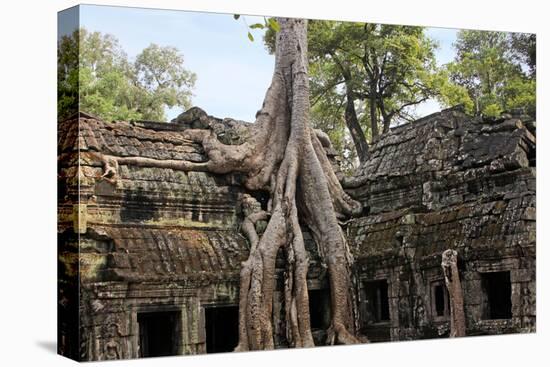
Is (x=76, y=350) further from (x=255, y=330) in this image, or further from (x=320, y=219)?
(x=320, y=219)

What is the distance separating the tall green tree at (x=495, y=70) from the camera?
44.4 feet

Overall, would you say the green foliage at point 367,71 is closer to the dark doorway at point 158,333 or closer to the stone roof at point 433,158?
the stone roof at point 433,158

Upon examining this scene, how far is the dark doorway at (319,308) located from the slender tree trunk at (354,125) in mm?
1995

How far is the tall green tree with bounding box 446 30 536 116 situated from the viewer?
13539 mm

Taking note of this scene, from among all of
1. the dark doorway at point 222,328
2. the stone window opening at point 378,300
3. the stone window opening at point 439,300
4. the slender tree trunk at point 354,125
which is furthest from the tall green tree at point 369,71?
the dark doorway at point 222,328

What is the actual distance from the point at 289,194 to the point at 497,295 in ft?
10.0

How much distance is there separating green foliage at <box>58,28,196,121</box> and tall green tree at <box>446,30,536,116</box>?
3940 millimetres

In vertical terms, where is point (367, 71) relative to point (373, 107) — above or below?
above

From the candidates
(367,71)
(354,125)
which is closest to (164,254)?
(354,125)

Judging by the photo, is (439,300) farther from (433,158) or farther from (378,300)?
(433,158)

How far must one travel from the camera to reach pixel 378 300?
43.6ft

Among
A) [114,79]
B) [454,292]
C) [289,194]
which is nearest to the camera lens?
[114,79]

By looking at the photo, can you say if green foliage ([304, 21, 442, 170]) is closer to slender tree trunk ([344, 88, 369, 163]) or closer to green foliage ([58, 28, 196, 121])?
slender tree trunk ([344, 88, 369, 163])

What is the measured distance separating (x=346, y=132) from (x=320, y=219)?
119 centimetres
